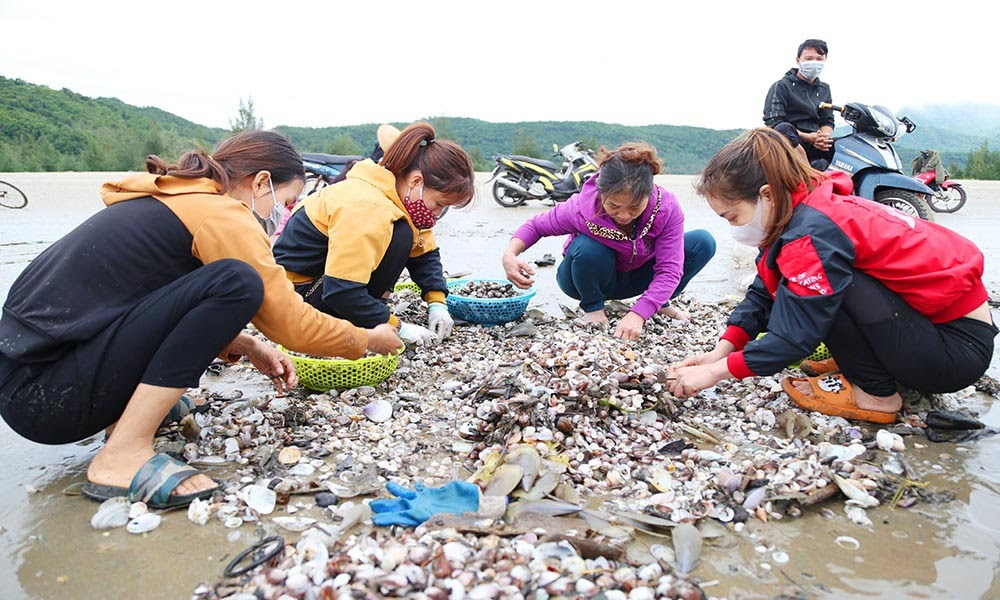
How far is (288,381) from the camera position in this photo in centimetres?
262

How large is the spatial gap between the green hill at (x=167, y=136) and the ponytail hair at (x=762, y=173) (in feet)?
73.8

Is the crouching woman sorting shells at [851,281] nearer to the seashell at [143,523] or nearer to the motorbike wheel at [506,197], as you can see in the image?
the seashell at [143,523]

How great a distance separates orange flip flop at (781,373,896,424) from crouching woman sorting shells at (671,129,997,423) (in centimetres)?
2

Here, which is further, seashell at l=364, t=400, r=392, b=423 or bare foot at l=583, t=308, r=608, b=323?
bare foot at l=583, t=308, r=608, b=323

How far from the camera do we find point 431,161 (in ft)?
10.3

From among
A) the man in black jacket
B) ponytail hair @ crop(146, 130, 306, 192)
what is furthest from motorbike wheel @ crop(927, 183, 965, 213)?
ponytail hair @ crop(146, 130, 306, 192)

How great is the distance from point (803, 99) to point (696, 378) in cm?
465

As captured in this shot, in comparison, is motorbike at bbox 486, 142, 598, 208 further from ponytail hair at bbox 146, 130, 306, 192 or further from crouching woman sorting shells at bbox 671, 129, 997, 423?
ponytail hair at bbox 146, 130, 306, 192

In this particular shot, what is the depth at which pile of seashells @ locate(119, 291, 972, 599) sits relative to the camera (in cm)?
165

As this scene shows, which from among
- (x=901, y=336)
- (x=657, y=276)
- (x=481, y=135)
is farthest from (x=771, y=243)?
(x=481, y=135)

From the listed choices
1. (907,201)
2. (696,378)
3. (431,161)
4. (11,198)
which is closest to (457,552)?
(696,378)

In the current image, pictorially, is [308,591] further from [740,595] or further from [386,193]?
[386,193]

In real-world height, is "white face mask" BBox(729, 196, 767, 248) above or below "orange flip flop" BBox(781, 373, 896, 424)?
above

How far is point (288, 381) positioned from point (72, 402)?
75 centimetres
